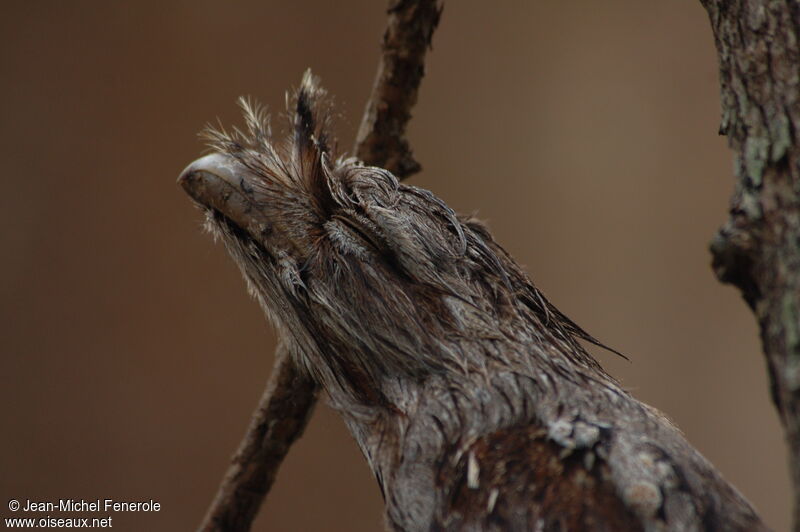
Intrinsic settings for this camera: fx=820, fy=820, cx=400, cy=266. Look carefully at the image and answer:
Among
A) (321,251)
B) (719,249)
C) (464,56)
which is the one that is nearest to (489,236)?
(321,251)

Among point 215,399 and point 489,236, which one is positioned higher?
point 489,236

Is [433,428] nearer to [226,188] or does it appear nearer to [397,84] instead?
[226,188]

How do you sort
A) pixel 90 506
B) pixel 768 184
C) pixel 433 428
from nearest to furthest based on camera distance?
1. pixel 768 184
2. pixel 433 428
3. pixel 90 506

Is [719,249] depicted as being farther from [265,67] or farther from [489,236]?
[265,67]

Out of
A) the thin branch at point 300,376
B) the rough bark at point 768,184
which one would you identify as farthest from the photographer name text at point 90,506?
the rough bark at point 768,184

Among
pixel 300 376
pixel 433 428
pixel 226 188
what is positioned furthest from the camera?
pixel 300 376

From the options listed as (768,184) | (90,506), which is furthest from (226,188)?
(90,506)

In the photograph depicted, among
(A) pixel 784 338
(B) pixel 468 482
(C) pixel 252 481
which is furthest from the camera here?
(C) pixel 252 481
